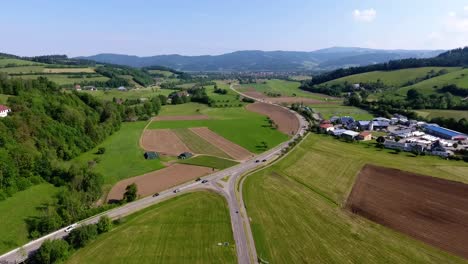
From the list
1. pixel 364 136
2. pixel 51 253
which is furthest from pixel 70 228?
pixel 364 136

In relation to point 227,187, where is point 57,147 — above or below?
above

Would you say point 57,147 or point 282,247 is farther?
point 57,147

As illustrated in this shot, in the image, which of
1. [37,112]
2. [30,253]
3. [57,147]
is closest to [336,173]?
[30,253]

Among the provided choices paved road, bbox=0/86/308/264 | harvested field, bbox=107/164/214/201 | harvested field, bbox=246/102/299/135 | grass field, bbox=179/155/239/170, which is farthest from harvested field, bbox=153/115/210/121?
harvested field, bbox=107/164/214/201

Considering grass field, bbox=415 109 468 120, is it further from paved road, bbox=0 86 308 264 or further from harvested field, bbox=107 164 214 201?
harvested field, bbox=107 164 214 201

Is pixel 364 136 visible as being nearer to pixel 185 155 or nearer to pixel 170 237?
pixel 185 155

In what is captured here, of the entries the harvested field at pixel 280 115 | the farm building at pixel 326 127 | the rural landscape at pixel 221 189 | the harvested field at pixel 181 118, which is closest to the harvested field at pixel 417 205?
the rural landscape at pixel 221 189

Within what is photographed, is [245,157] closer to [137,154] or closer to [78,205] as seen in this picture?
[137,154]

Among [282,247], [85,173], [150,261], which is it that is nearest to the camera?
[150,261]
